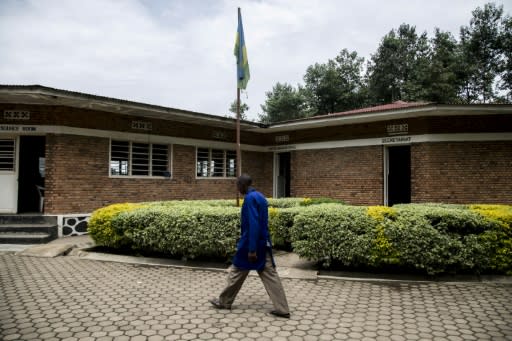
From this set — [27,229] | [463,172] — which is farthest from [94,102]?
[463,172]

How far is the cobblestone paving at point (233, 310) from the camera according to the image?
12.9 feet

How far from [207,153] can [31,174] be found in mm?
6094

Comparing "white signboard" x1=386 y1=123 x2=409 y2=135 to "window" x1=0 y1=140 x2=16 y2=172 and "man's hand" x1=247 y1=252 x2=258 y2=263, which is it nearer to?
"man's hand" x1=247 y1=252 x2=258 y2=263

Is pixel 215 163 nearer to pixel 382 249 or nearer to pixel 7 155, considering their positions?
pixel 7 155

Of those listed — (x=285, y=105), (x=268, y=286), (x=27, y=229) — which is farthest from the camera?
(x=285, y=105)

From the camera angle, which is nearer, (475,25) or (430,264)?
(430,264)

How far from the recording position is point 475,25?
32.5m

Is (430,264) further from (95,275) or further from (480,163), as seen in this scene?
(480,163)

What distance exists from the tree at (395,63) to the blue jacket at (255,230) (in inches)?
1300

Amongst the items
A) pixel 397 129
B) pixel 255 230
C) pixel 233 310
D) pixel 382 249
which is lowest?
pixel 233 310

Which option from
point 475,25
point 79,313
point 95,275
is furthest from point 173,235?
point 475,25

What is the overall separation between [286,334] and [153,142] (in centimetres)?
1003

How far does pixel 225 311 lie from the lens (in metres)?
4.62

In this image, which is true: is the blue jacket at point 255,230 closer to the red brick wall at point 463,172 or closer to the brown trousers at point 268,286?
the brown trousers at point 268,286
